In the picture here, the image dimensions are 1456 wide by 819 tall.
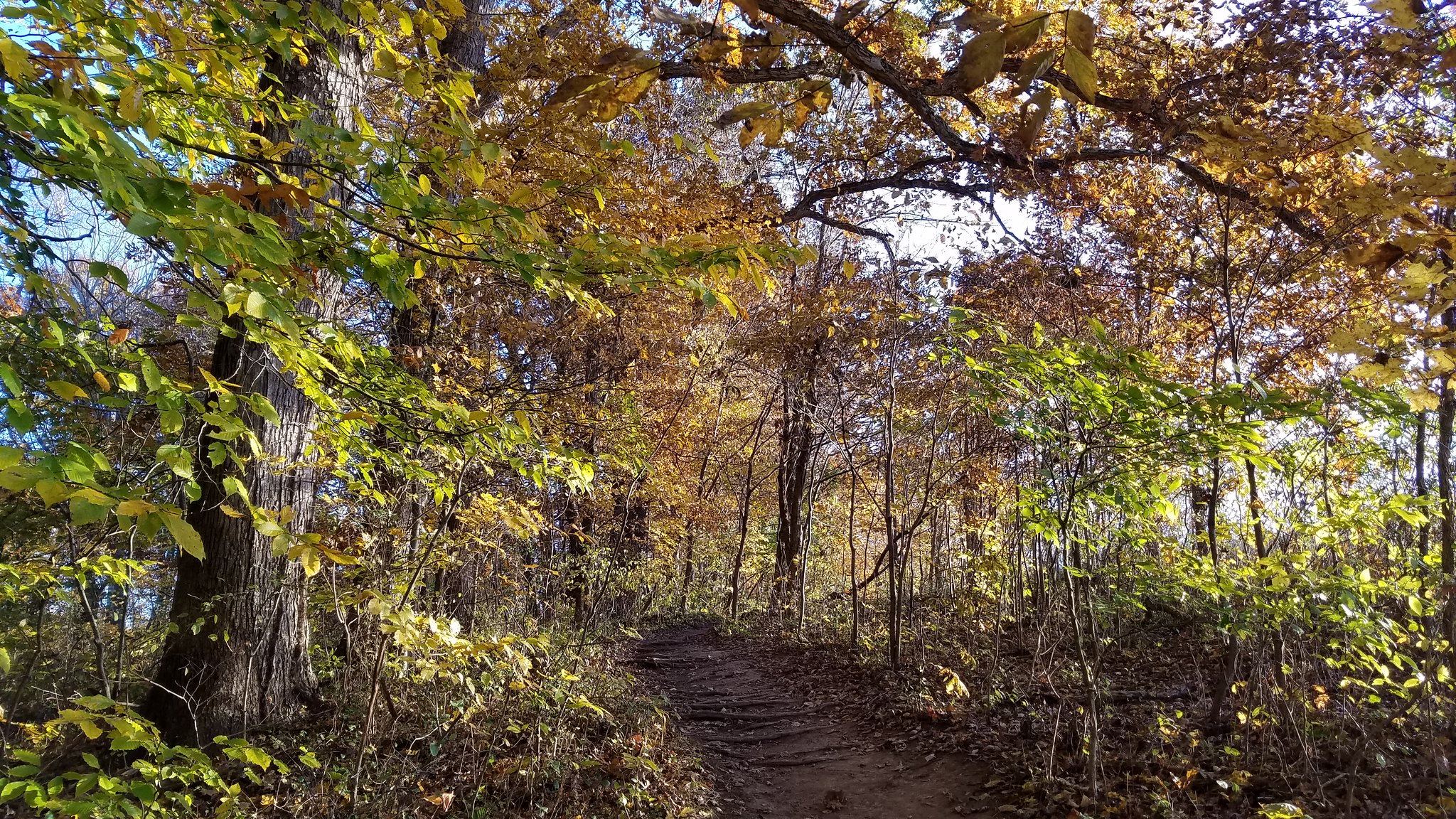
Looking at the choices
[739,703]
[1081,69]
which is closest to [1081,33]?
[1081,69]

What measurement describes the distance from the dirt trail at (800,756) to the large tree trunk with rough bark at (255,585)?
3.43 metres

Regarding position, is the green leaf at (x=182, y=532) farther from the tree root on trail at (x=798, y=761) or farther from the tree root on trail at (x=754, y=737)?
the tree root on trail at (x=754, y=737)

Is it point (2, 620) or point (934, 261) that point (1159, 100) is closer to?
point (934, 261)

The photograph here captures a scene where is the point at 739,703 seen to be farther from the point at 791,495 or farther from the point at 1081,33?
the point at 1081,33

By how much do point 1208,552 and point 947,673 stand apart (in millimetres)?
2461

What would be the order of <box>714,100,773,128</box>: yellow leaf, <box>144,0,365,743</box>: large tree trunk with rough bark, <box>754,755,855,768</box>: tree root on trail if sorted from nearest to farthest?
<box>714,100,773,128</box>: yellow leaf, <box>144,0,365,743</box>: large tree trunk with rough bark, <box>754,755,855,768</box>: tree root on trail

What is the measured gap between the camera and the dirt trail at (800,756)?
5.35m

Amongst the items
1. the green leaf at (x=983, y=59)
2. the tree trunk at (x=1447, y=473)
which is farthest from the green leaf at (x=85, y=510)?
the tree trunk at (x=1447, y=473)

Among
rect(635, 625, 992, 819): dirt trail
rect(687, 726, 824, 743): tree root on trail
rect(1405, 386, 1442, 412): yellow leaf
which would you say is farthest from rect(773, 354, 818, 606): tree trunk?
rect(1405, 386, 1442, 412): yellow leaf

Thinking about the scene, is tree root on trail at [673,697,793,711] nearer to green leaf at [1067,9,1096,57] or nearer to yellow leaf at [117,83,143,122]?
yellow leaf at [117,83,143,122]

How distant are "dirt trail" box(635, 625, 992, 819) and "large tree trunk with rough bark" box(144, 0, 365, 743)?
343 cm

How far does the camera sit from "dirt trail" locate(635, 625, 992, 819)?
17.6 feet

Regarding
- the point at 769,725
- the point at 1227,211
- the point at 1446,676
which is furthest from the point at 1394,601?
the point at 769,725

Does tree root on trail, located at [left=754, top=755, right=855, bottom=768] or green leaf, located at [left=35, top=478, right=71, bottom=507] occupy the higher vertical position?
green leaf, located at [left=35, top=478, right=71, bottom=507]
